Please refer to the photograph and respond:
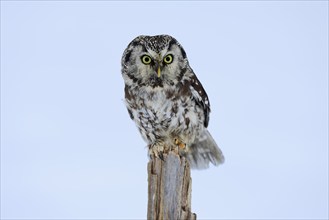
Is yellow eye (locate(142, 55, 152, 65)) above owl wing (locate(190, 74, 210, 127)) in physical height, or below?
above

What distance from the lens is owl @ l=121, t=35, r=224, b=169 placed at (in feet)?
22.7

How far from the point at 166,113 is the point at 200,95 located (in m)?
0.52

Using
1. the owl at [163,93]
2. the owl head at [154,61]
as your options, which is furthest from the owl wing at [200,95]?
the owl head at [154,61]

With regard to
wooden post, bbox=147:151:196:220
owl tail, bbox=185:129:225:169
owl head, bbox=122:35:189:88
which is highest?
owl head, bbox=122:35:189:88

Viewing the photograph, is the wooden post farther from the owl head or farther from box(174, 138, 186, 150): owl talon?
box(174, 138, 186, 150): owl talon

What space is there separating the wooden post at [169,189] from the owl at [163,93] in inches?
79.6

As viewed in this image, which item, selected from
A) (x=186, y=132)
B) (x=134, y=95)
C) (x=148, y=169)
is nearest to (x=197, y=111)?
(x=186, y=132)

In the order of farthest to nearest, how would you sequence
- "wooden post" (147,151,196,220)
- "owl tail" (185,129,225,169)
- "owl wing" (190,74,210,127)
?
"owl tail" (185,129,225,169) < "owl wing" (190,74,210,127) < "wooden post" (147,151,196,220)

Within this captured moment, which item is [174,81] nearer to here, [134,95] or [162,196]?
[134,95]

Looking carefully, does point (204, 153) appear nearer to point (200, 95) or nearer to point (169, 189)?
point (200, 95)

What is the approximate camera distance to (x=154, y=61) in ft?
22.6

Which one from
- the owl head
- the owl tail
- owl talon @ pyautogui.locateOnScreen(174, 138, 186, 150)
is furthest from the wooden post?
the owl tail

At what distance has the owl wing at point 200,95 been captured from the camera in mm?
7227

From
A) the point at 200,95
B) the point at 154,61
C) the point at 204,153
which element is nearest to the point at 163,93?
the point at 154,61
